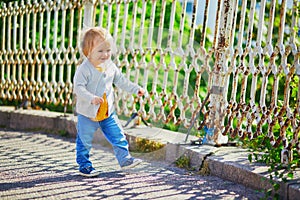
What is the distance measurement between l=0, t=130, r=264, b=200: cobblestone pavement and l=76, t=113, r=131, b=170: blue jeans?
0.14 m

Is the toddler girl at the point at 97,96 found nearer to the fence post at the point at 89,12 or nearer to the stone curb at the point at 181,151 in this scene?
the stone curb at the point at 181,151

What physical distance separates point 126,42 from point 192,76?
1.38 meters

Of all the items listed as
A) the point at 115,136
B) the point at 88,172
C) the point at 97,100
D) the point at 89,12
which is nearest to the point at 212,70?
the point at 115,136

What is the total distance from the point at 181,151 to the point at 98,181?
1.03m

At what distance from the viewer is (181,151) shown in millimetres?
5375

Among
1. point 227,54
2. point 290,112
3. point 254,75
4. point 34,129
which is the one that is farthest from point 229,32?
point 34,129

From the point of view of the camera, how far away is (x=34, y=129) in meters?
7.23

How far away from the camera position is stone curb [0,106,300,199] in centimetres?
438

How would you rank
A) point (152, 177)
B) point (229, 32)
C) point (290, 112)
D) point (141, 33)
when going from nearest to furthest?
point (290, 112), point (152, 177), point (229, 32), point (141, 33)

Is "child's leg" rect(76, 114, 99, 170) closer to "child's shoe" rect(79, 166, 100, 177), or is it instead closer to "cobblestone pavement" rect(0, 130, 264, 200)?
"child's shoe" rect(79, 166, 100, 177)

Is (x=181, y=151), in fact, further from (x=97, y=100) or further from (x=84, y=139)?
(x=97, y=100)

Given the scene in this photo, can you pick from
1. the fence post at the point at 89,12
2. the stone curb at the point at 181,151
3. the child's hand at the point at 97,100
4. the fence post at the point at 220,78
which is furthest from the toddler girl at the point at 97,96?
the fence post at the point at 89,12

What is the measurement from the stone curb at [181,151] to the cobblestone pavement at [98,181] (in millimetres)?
96

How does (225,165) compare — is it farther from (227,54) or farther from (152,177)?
(227,54)
